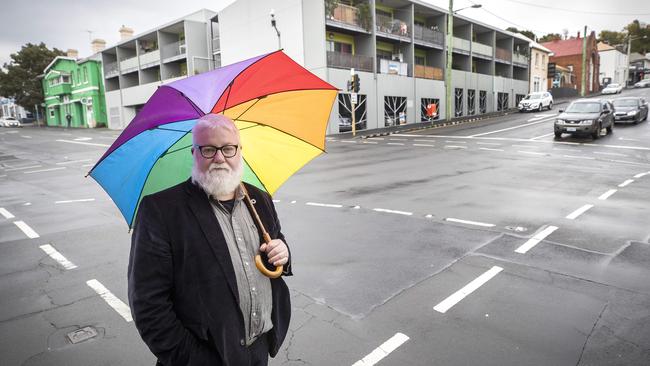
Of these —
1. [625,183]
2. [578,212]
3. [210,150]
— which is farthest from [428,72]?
[210,150]

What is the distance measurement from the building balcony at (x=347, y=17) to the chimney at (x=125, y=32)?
2951 cm

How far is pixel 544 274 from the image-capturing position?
461 centimetres

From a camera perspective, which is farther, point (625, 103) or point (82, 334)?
point (625, 103)

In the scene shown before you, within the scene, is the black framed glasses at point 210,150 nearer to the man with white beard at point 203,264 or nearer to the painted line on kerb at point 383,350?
the man with white beard at point 203,264

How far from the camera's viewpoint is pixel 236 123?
235 cm

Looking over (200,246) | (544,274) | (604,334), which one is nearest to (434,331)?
(604,334)

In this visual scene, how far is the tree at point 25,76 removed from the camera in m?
58.3

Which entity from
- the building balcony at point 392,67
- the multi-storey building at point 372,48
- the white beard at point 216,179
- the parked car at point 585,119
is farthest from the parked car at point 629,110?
the white beard at point 216,179

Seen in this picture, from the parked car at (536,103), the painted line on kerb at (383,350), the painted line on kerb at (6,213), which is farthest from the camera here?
the parked car at (536,103)

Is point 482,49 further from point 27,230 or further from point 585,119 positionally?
point 27,230

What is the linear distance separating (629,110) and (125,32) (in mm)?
47987

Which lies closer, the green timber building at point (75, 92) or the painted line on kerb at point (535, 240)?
the painted line on kerb at point (535, 240)

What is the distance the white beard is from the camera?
6.02ft

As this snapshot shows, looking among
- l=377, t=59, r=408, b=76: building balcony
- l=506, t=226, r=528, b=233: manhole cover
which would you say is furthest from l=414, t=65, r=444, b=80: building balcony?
l=506, t=226, r=528, b=233: manhole cover
